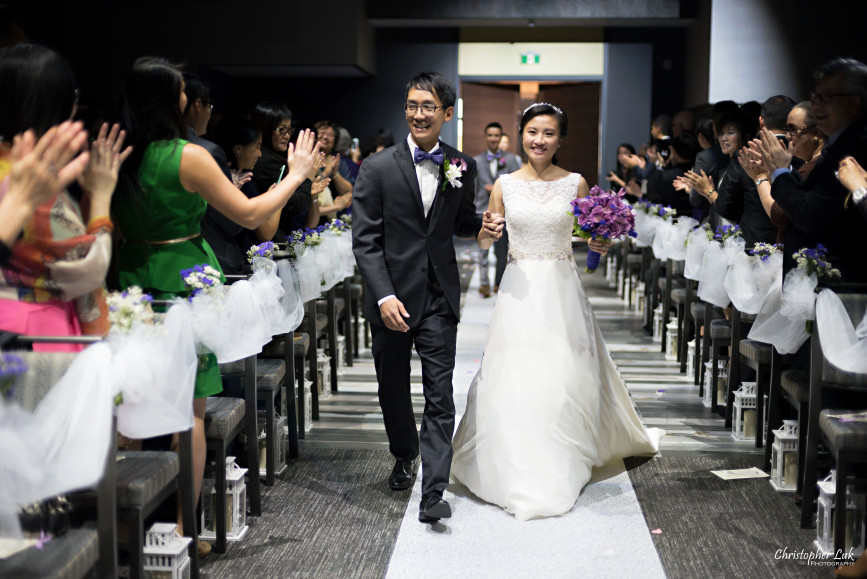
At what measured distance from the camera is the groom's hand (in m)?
3.42

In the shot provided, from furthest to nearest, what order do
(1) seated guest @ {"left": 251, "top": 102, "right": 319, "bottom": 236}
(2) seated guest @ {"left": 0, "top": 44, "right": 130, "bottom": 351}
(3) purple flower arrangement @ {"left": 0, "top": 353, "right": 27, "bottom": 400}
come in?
1. (1) seated guest @ {"left": 251, "top": 102, "right": 319, "bottom": 236}
2. (2) seated guest @ {"left": 0, "top": 44, "right": 130, "bottom": 351}
3. (3) purple flower arrangement @ {"left": 0, "top": 353, "right": 27, "bottom": 400}

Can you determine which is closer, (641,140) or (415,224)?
(415,224)

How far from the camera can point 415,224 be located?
140 inches

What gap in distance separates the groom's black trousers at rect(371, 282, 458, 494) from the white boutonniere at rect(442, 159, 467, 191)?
414mm

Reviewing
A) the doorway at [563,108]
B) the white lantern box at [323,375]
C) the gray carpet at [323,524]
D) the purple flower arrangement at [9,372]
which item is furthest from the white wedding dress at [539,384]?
the doorway at [563,108]

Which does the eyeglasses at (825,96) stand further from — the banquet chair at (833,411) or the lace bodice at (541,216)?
the lace bodice at (541,216)

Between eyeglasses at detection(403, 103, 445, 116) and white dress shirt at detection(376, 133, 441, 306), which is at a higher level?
eyeglasses at detection(403, 103, 445, 116)

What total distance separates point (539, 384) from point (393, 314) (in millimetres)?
757

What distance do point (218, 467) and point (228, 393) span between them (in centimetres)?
54

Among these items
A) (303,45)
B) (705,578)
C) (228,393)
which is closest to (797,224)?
(705,578)

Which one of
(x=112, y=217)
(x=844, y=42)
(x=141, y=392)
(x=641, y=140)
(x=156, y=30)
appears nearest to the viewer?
(x=141, y=392)

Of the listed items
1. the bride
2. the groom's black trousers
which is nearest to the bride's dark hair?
the bride

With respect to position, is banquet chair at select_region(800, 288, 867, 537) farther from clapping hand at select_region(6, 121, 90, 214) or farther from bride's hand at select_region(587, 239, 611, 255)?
clapping hand at select_region(6, 121, 90, 214)

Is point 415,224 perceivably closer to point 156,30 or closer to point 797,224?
point 797,224
